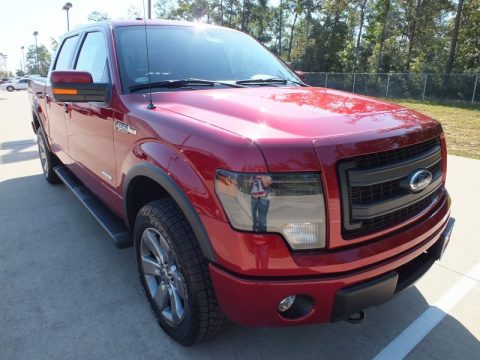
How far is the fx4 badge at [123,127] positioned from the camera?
2.49 m

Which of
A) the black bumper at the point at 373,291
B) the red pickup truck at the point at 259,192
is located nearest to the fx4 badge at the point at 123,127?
the red pickup truck at the point at 259,192

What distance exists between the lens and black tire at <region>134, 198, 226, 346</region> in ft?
6.64

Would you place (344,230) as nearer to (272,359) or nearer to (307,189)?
(307,189)

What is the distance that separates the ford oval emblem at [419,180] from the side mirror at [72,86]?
2.06 meters

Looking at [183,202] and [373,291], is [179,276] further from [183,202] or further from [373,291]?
[373,291]

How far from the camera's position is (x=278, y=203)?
172 cm

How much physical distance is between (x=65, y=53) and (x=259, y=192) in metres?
3.75

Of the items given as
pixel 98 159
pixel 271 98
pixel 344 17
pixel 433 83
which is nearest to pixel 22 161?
pixel 98 159

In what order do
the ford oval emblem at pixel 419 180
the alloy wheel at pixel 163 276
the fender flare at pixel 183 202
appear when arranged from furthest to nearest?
1. the alloy wheel at pixel 163 276
2. the ford oval emblem at pixel 419 180
3. the fender flare at pixel 183 202

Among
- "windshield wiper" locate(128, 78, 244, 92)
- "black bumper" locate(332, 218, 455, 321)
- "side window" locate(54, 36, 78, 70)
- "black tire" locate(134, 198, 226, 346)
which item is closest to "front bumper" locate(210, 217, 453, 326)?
"black bumper" locate(332, 218, 455, 321)

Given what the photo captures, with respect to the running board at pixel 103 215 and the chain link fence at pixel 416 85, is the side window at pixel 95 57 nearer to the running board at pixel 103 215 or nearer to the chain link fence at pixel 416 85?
the running board at pixel 103 215

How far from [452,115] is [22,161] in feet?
44.5

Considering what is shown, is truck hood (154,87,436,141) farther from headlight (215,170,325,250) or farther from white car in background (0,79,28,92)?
white car in background (0,79,28,92)

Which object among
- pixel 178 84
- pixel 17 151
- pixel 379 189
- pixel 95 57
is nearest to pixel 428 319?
pixel 379 189
